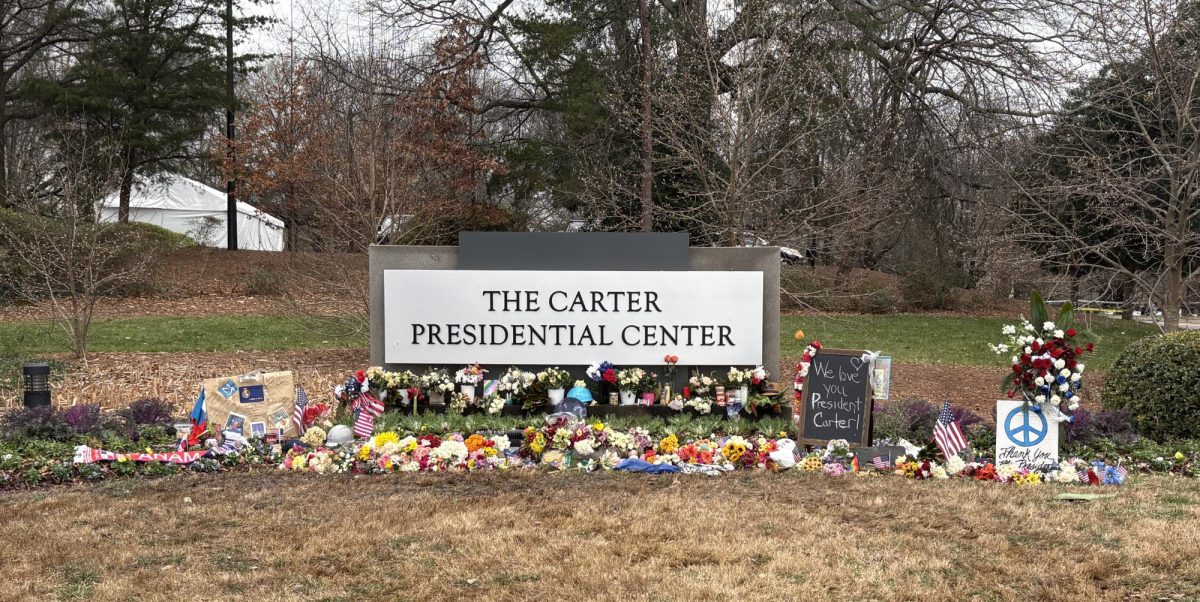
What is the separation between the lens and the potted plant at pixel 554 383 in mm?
7652

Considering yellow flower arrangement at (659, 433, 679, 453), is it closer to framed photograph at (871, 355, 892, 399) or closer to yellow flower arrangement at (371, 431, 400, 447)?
framed photograph at (871, 355, 892, 399)

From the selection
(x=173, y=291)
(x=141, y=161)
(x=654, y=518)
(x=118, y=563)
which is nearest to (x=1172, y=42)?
(x=654, y=518)

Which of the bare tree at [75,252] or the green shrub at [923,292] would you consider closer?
the bare tree at [75,252]

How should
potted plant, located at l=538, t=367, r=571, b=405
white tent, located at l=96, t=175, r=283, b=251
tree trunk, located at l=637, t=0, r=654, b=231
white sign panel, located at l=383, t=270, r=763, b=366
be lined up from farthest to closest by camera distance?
white tent, located at l=96, t=175, r=283, b=251, tree trunk, located at l=637, t=0, r=654, b=231, white sign panel, located at l=383, t=270, r=763, b=366, potted plant, located at l=538, t=367, r=571, b=405

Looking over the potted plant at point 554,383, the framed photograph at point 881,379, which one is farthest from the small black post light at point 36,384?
the framed photograph at point 881,379

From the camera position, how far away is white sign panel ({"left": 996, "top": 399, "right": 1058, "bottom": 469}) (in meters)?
6.01

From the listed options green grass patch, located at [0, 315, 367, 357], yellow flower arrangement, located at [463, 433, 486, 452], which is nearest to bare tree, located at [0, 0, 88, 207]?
green grass patch, located at [0, 315, 367, 357]

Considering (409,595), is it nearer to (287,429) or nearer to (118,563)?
(118,563)

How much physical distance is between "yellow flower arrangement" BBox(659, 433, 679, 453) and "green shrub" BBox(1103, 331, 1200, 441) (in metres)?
3.61

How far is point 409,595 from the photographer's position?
12.4ft

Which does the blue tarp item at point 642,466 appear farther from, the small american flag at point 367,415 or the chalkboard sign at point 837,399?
the small american flag at point 367,415

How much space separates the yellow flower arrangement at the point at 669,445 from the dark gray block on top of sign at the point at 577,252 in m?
1.93

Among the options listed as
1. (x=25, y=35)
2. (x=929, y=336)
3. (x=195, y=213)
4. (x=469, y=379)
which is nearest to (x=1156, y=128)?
(x=929, y=336)

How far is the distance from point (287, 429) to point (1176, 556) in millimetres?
5503
